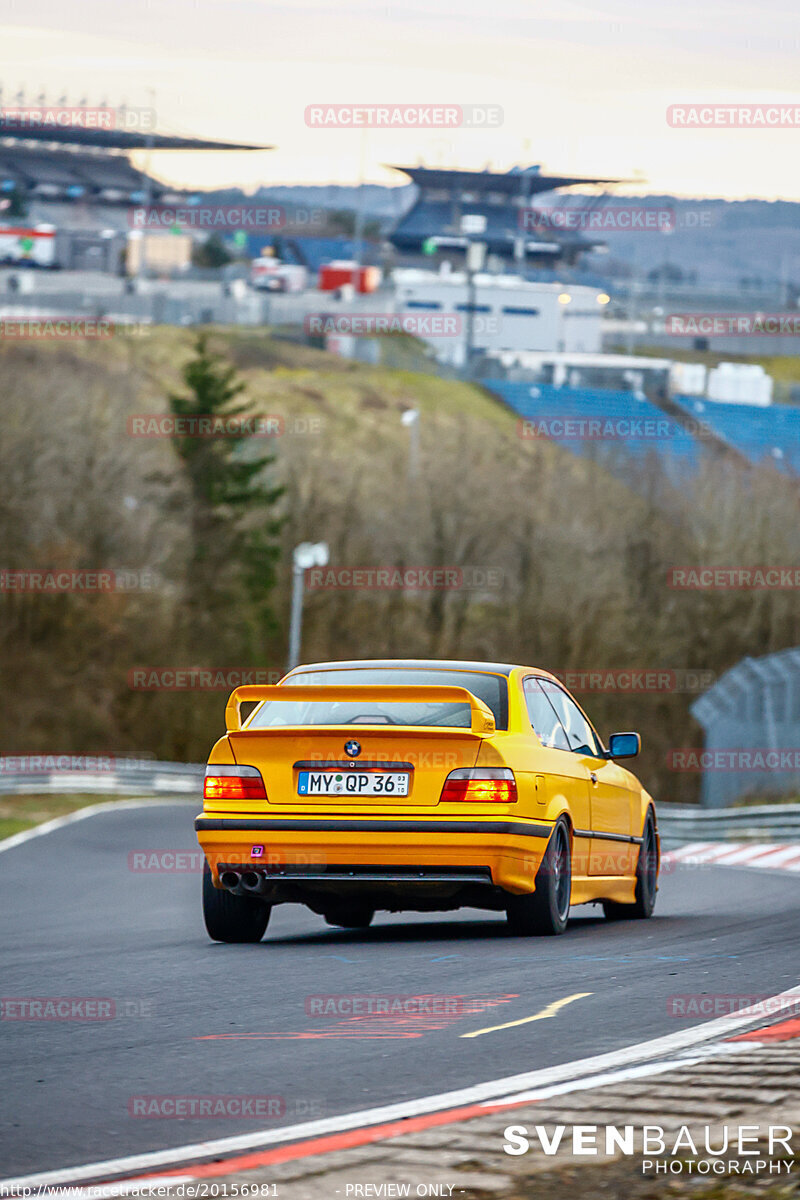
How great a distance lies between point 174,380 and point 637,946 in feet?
298

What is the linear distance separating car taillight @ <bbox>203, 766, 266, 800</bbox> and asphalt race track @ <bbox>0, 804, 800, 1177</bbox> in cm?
86

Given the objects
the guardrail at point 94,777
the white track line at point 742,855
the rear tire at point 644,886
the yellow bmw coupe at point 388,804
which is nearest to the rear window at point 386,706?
the yellow bmw coupe at point 388,804

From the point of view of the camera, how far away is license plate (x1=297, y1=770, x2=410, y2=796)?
938 cm

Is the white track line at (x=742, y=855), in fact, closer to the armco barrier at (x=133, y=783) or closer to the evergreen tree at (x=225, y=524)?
the armco barrier at (x=133, y=783)

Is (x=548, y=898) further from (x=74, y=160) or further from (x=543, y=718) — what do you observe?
(x=74, y=160)

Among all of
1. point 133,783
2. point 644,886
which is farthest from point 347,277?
point 644,886

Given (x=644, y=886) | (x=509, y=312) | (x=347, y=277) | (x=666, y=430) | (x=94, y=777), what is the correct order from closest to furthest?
(x=644, y=886), (x=94, y=777), (x=666, y=430), (x=509, y=312), (x=347, y=277)

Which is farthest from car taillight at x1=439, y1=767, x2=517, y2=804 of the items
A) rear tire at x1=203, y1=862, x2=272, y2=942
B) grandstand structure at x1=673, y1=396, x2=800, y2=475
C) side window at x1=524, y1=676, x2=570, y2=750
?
grandstand structure at x1=673, y1=396, x2=800, y2=475

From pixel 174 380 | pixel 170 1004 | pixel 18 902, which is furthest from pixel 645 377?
pixel 170 1004

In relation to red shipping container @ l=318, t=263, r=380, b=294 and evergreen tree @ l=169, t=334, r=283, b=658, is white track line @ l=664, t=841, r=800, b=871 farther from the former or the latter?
red shipping container @ l=318, t=263, r=380, b=294

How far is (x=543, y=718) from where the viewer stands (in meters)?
10.5

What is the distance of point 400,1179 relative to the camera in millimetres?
4438

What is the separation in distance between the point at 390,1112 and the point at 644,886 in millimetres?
6976

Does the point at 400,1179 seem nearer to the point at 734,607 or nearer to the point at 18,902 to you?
the point at 18,902
